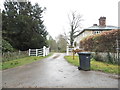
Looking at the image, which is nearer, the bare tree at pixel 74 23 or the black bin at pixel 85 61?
the black bin at pixel 85 61

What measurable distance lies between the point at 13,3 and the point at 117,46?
17331 millimetres

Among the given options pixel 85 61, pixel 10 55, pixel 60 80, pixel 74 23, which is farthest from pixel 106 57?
pixel 74 23

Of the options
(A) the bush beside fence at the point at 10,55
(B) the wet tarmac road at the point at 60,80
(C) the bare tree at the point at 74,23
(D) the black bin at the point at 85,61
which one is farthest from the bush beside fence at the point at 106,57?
(C) the bare tree at the point at 74,23

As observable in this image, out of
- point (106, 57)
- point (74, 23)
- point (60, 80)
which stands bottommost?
point (60, 80)

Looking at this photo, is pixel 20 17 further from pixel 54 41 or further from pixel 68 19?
pixel 54 41

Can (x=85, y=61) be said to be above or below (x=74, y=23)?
below

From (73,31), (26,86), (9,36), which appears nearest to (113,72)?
(26,86)

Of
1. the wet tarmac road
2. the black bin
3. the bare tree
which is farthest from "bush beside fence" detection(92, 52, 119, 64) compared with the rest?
the bare tree

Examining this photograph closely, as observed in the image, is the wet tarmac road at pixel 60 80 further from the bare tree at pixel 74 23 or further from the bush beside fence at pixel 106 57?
the bare tree at pixel 74 23

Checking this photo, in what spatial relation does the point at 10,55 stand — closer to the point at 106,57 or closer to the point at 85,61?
the point at 85,61

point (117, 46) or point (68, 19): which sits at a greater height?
point (68, 19)

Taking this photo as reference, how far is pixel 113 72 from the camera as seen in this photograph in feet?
22.5

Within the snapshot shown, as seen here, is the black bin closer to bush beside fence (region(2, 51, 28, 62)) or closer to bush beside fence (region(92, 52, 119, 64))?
bush beside fence (region(92, 52, 119, 64))

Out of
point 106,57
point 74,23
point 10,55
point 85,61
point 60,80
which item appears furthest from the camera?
point 74,23
